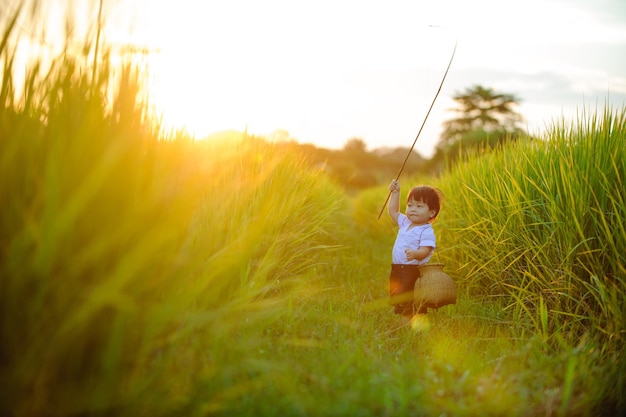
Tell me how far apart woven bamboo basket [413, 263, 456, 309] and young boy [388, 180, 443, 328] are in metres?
0.12

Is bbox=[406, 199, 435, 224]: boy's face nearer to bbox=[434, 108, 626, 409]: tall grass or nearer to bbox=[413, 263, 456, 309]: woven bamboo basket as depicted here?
bbox=[413, 263, 456, 309]: woven bamboo basket

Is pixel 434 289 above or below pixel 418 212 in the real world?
below

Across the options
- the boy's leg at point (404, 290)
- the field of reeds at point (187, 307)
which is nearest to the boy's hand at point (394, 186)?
the boy's leg at point (404, 290)

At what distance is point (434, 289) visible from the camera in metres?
3.09

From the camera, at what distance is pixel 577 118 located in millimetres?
3338

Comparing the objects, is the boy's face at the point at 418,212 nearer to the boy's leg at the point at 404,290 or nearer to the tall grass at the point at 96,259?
the boy's leg at the point at 404,290

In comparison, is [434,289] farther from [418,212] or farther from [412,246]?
[418,212]

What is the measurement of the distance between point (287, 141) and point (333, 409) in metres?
3.51

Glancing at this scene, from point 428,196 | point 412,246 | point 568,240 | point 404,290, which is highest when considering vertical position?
point 428,196

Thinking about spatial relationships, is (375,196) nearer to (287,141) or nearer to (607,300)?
(287,141)

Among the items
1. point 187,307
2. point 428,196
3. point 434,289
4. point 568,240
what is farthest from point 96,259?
point 568,240

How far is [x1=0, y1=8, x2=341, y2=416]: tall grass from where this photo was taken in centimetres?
148

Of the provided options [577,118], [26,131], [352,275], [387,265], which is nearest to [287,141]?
[352,275]

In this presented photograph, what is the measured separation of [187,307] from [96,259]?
0.54 metres
